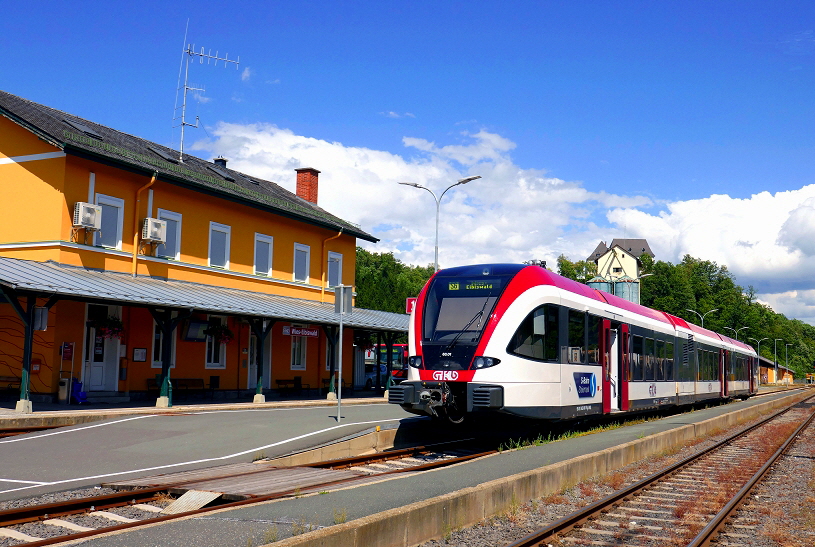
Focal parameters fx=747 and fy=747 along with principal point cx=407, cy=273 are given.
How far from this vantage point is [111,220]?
2117 cm

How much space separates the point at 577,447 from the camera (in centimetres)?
1223

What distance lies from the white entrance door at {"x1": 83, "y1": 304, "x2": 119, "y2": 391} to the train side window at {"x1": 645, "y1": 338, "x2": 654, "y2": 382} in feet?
47.1

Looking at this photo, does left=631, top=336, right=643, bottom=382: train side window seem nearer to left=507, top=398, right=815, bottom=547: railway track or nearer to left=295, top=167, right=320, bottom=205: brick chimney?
left=507, top=398, right=815, bottom=547: railway track

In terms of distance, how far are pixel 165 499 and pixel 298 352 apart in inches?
777

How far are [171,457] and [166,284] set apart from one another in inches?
435

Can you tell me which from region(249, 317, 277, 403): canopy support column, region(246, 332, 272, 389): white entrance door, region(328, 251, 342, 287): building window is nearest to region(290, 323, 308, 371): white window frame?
region(246, 332, 272, 389): white entrance door

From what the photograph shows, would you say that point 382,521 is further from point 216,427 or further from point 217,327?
point 217,327

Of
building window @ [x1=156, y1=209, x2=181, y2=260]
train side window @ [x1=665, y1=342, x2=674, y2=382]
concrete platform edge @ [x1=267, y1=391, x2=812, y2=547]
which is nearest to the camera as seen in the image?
concrete platform edge @ [x1=267, y1=391, x2=812, y2=547]

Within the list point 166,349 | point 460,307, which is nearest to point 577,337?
point 460,307

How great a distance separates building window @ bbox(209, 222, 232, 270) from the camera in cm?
2466

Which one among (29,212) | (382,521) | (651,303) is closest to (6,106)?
(29,212)

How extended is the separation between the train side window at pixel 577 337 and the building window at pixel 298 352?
49.6 ft

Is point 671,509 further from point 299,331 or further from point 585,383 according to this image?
point 299,331

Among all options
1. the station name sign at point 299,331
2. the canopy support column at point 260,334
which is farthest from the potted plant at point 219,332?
the station name sign at point 299,331
